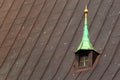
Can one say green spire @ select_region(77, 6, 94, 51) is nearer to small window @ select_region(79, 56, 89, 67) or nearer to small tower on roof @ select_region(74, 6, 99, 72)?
small tower on roof @ select_region(74, 6, 99, 72)

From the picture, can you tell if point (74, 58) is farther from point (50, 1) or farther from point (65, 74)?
point (50, 1)

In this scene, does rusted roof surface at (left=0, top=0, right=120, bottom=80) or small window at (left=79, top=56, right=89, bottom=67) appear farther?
small window at (left=79, top=56, right=89, bottom=67)

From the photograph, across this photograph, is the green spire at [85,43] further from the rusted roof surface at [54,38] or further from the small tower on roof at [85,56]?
the rusted roof surface at [54,38]

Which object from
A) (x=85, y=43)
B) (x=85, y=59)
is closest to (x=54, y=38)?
(x=85, y=43)

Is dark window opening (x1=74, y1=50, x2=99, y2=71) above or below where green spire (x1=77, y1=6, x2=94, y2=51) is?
below

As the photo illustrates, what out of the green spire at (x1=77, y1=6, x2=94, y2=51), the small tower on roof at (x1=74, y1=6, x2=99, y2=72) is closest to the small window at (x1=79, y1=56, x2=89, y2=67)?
the small tower on roof at (x1=74, y1=6, x2=99, y2=72)

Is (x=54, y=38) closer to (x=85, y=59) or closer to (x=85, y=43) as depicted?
(x=85, y=43)

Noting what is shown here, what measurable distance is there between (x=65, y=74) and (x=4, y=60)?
2.50 metres

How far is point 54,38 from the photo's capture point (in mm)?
20734

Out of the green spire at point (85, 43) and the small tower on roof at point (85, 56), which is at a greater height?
the green spire at point (85, 43)

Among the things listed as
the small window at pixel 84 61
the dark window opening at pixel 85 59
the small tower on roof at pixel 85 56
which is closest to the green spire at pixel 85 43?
the small tower on roof at pixel 85 56

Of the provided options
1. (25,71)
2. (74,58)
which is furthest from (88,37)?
(25,71)

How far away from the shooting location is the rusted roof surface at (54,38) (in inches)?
757

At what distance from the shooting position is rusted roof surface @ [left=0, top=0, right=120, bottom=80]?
19234 mm
